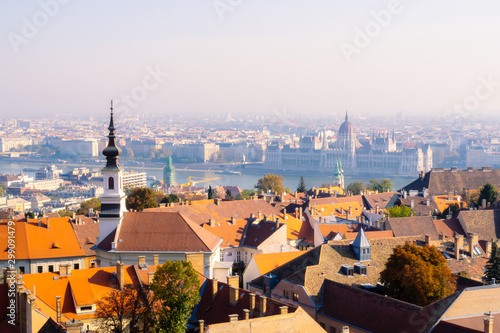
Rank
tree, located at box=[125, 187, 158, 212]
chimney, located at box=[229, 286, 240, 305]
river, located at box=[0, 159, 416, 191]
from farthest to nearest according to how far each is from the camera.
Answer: river, located at box=[0, 159, 416, 191], tree, located at box=[125, 187, 158, 212], chimney, located at box=[229, 286, 240, 305]

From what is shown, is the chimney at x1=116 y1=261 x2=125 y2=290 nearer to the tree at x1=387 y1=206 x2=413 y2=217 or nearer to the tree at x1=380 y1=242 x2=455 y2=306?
the tree at x1=380 y1=242 x2=455 y2=306

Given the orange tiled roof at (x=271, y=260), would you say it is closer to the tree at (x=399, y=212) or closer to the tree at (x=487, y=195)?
the tree at (x=399, y=212)

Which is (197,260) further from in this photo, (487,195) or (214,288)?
(487,195)

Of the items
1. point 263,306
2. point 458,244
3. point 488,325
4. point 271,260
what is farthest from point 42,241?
point 488,325

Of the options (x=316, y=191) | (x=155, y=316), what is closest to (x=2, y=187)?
(x=316, y=191)

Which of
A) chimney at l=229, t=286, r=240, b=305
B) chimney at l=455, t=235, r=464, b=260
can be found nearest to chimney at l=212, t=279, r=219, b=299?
chimney at l=229, t=286, r=240, b=305
